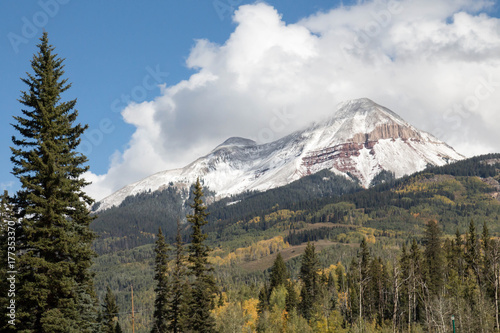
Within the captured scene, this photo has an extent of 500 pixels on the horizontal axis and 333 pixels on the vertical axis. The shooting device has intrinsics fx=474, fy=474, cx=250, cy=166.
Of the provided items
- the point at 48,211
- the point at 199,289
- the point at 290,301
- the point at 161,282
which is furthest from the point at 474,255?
the point at 48,211

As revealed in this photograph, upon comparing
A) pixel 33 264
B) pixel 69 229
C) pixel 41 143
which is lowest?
pixel 33 264

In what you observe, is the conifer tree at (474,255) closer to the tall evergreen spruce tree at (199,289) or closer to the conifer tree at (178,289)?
the conifer tree at (178,289)

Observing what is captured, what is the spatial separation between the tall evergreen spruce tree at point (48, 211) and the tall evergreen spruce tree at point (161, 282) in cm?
3983

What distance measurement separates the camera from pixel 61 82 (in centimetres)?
3053

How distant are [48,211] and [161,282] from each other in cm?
4841

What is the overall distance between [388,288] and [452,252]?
19.9 metres

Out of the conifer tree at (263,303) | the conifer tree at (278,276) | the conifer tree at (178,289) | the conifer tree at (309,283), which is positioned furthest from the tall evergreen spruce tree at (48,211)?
the conifer tree at (278,276)

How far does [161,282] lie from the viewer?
242 ft

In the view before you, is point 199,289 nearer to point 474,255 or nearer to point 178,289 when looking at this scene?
point 178,289

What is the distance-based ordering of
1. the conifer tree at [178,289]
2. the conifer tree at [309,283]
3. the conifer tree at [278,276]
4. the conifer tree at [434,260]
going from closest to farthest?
the conifer tree at [178,289] → the conifer tree at [434,260] → the conifer tree at [309,283] → the conifer tree at [278,276]

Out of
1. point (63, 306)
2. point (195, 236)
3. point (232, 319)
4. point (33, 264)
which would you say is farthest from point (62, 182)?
point (232, 319)

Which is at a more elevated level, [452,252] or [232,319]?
[452,252]

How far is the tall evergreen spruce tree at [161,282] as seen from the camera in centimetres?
7038

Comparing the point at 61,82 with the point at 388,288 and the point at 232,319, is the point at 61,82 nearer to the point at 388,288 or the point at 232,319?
the point at 232,319
